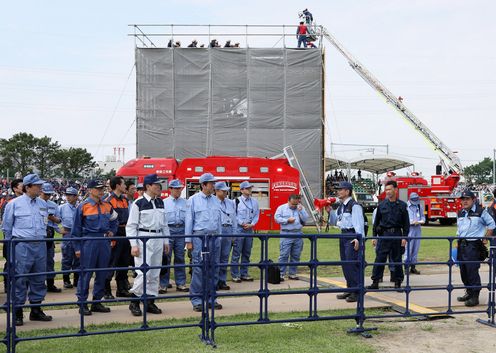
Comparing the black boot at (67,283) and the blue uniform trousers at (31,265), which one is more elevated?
the blue uniform trousers at (31,265)

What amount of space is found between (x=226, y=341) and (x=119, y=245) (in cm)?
318

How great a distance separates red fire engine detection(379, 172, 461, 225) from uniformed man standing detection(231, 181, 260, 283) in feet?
57.2

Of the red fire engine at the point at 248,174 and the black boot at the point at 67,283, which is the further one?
the red fire engine at the point at 248,174

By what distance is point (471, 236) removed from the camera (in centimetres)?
889

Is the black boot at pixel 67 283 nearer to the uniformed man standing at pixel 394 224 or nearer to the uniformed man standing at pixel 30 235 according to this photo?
the uniformed man standing at pixel 30 235

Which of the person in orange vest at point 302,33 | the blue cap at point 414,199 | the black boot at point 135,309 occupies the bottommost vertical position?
the black boot at point 135,309

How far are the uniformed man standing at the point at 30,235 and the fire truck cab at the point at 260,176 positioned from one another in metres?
12.4

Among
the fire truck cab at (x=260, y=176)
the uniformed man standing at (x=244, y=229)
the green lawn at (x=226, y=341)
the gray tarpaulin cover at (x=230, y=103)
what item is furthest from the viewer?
the gray tarpaulin cover at (x=230, y=103)

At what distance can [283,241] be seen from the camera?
36.8ft

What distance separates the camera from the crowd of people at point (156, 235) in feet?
24.1

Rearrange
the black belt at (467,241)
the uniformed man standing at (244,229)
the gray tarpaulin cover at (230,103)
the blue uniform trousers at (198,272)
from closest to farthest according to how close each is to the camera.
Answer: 1. the blue uniform trousers at (198,272)
2. the black belt at (467,241)
3. the uniformed man standing at (244,229)
4. the gray tarpaulin cover at (230,103)

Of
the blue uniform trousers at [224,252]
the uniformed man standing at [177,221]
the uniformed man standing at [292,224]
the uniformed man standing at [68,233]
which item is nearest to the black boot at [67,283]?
the uniformed man standing at [68,233]

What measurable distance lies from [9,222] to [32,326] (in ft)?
4.89

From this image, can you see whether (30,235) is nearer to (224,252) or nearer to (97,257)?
(97,257)
